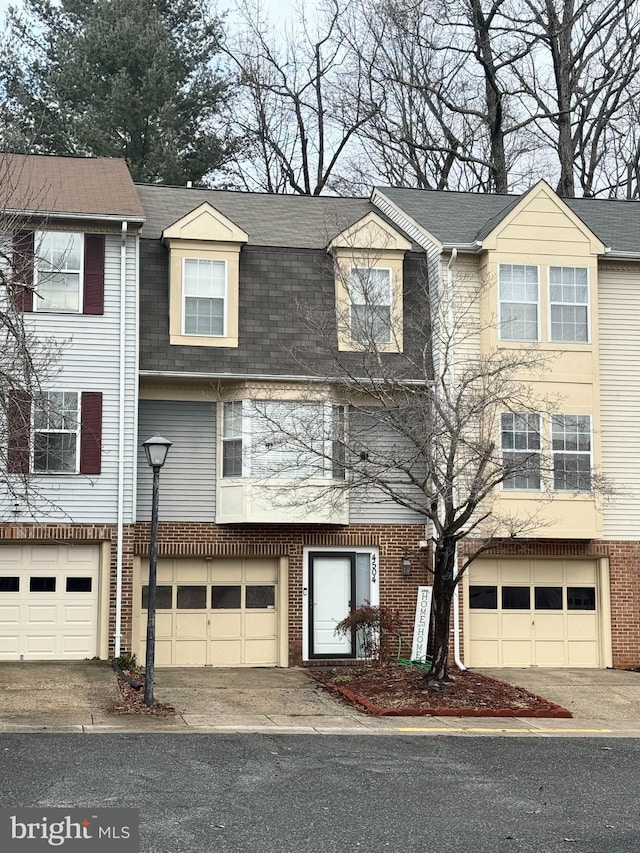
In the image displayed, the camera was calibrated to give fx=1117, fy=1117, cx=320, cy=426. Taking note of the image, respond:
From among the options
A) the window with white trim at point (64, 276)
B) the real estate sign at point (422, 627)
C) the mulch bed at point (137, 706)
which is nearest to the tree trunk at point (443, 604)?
the real estate sign at point (422, 627)

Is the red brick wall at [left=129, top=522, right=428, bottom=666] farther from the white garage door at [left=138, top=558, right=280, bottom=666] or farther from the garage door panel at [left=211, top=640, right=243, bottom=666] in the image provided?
the garage door panel at [left=211, top=640, right=243, bottom=666]

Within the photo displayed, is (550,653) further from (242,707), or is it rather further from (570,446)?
(242,707)

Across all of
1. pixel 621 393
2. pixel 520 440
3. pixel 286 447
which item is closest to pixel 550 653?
pixel 520 440

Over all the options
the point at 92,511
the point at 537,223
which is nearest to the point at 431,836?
the point at 92,511

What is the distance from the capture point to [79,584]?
20.2 meters

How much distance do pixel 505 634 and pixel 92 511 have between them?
26.9 ft

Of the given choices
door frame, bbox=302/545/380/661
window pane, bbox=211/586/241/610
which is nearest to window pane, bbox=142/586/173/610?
window pane, bbox=211/586/241/610

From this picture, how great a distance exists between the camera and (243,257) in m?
21.7

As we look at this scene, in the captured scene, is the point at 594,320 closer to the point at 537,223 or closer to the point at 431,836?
the point at 537,223

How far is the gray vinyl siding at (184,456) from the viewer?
68.5 ft

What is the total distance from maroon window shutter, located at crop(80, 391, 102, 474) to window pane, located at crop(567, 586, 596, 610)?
949cm

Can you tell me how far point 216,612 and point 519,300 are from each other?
8330 mm

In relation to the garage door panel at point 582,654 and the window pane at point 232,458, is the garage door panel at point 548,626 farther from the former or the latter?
the window pane at point 232,458

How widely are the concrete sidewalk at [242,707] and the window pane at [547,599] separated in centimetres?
199
